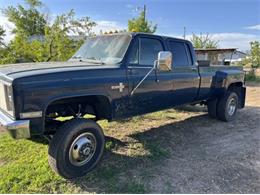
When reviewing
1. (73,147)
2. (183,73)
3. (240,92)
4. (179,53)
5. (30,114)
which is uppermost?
(179,53)

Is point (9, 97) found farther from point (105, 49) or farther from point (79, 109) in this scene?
point (105, 49)

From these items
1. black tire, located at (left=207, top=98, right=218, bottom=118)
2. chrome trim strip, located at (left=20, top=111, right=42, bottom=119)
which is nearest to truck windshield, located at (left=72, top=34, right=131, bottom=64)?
chrome trim strip, located at (left=20, top=111, right=42, bottom=119)

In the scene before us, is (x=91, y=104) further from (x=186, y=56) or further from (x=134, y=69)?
(x=186, y=56)

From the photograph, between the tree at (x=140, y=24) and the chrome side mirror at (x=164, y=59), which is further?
the tree at (x=140, y=24)

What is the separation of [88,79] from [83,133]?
75 cm

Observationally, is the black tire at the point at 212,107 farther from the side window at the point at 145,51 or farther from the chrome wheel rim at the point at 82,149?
the chrome wheel rim at the point at 82,149

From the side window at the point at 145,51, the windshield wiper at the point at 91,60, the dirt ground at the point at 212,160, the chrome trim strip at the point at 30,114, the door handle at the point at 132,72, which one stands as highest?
the side window at the point at 145,51

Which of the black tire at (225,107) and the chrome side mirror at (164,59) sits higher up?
the chrome side mirror at (164,59)

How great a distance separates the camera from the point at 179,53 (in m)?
5.48

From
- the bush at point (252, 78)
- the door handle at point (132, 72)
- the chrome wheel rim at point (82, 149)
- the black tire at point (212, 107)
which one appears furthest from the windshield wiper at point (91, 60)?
the bush at point (252, 78)

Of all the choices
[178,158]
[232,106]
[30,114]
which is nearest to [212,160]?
[178,158]

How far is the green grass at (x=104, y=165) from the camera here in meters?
3.39

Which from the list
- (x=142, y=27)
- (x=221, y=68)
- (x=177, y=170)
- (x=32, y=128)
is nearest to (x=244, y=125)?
(x=221, y=68)

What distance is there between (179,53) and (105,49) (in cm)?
170
